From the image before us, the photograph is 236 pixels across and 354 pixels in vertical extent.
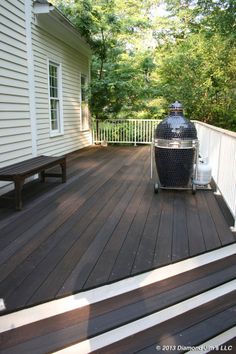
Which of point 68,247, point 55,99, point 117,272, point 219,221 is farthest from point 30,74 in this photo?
point 117,272

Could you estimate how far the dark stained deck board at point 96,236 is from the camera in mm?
2287

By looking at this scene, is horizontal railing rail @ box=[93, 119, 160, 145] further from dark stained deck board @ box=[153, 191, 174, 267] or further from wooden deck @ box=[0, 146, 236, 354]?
dark stained deck board @ box=[153, 191, 174, 267]

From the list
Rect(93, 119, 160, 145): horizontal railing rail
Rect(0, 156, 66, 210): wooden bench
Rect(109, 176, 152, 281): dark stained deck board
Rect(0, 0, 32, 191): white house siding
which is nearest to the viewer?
Rect(109, 176, 152, 281): dark stained deck board

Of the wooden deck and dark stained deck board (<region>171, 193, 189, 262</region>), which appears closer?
the wooden deck

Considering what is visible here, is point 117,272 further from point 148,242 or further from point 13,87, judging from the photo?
Answer: point 13,87

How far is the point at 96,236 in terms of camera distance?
306 cm

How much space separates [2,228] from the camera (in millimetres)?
3307

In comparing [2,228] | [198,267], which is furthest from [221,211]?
[2,228]

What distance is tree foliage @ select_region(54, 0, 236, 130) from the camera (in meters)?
9.30

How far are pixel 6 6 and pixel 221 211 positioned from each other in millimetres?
4324

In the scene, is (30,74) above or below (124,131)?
above

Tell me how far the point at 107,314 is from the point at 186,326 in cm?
49

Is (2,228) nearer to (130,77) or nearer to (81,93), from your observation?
(81,93)

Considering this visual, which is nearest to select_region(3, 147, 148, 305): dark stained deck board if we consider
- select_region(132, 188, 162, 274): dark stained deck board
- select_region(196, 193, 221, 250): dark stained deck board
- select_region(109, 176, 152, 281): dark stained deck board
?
select_region(109, 176, 152, 281): dark stained deck board
